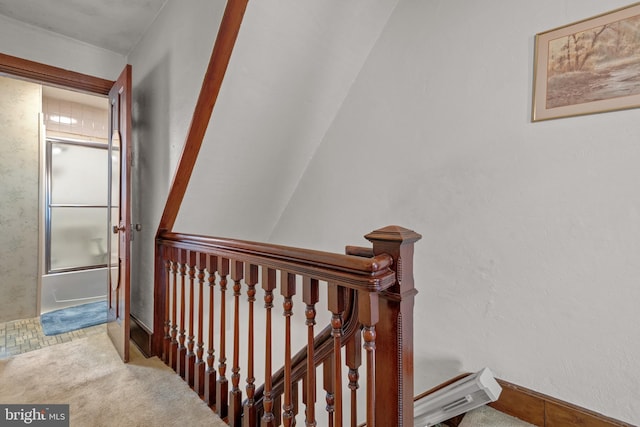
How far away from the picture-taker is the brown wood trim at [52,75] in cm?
211

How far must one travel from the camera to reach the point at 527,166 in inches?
60.1

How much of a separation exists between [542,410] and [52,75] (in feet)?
12.1

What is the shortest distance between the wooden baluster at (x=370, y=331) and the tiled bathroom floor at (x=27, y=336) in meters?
2.72

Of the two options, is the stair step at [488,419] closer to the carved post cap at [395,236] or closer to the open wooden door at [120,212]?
the carved post cap at [395,236]

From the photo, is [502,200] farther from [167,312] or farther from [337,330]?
[167,312]

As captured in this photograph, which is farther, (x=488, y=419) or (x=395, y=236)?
(x=488, y=419)

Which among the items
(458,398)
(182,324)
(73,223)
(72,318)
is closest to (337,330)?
(458,398)

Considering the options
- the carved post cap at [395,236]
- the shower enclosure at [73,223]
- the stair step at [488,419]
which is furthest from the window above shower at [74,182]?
the stair step at [488,419]

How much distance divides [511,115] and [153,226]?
2.34m

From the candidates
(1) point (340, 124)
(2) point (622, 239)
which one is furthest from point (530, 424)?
(1) point (340, 124)

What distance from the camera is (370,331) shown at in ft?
2.82

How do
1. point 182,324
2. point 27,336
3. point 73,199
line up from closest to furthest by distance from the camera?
1. point 182,324
2. point 27,336
3. point 73,199

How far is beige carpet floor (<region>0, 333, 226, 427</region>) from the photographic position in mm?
1489

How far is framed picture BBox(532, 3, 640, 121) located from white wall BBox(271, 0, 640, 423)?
0.15ft
